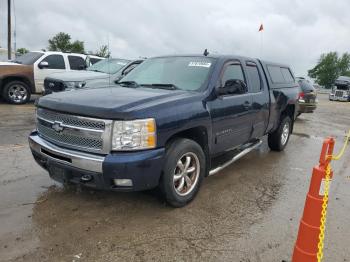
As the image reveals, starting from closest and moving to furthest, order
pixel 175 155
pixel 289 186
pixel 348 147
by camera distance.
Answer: pixel 175 155 → pixel 289 186 → pixel 348 147

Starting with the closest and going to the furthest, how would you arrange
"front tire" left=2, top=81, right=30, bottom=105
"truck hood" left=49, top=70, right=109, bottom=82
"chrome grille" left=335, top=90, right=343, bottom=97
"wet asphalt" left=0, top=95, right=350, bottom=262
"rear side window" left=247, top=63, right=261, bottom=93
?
"wet asphalt" left=0, top=95, right=350, bottom=262
"rear side window" left=247, top=63, right=261, bottom=93
"truck hood" left=49, top=70, right=109, bottom=82
"front tire" left=2, top=81, right=30, bottom=105
"chrome grille" left=335, top=90, right=343, bottom=97

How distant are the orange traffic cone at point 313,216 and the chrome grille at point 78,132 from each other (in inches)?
76.0

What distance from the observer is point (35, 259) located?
3.12 meters

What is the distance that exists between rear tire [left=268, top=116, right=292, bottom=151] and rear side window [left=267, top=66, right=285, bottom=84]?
0.85 meters

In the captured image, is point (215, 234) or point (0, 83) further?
point (0, 83)

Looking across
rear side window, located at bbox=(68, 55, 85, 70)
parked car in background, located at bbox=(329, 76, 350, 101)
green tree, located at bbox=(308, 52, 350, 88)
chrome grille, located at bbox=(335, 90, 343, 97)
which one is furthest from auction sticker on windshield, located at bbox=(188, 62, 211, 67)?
green tree, located at bbox=(308, 52, 350, 88)

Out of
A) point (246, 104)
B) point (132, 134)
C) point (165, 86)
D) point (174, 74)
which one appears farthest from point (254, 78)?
point (132, 134)

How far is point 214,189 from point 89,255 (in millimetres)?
2245

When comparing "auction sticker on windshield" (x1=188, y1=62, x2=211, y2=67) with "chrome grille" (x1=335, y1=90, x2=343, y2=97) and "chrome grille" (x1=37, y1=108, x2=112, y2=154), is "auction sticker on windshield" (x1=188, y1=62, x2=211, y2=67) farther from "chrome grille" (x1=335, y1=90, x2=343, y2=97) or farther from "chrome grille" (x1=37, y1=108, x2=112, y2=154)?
"chrome grille" (x1=335, y1=90, x2=343, y2=97)

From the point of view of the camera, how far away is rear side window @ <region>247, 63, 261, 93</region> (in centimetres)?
579

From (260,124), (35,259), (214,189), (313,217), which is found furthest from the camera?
(260,124)

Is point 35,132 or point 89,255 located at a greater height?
point 35,132

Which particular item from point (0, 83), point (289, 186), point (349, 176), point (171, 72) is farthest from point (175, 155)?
point (0, 83)

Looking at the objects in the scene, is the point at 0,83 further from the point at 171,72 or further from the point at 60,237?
the point at 60,237
